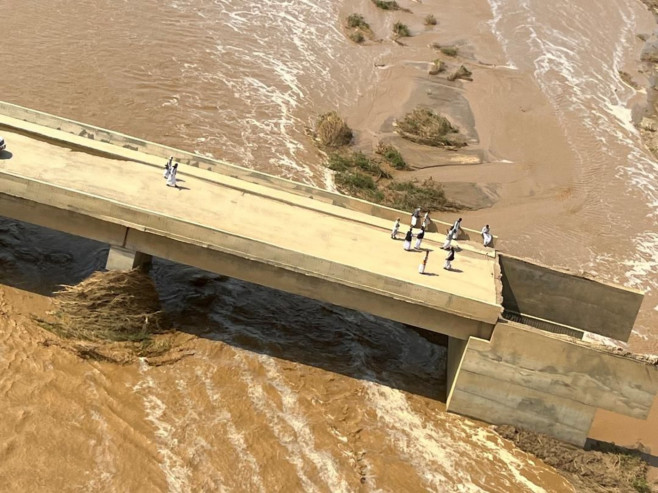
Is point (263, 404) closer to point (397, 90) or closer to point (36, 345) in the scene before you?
point (36, 345)

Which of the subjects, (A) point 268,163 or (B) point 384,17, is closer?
(A) point 268,163

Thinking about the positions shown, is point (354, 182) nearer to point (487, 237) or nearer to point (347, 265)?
point (487, 237)

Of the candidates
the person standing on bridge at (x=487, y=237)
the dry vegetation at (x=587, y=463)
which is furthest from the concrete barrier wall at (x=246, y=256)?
the person standing on bridge at (x=487, y=237)

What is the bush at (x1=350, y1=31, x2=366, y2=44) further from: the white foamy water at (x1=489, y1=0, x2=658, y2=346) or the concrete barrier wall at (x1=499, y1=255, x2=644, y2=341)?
the concrete barrier wall at (x1=499, y1=255, x2=644, y2=341)

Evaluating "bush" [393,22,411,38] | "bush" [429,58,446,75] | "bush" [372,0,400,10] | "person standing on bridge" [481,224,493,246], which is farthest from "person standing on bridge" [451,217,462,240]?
"bush" [372,0,400,10]

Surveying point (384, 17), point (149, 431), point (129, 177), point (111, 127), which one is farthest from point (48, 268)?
point (384, 17)

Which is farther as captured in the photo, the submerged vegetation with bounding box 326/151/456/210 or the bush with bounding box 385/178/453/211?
the submerged vegetation with bounding box 326/151/456/210
